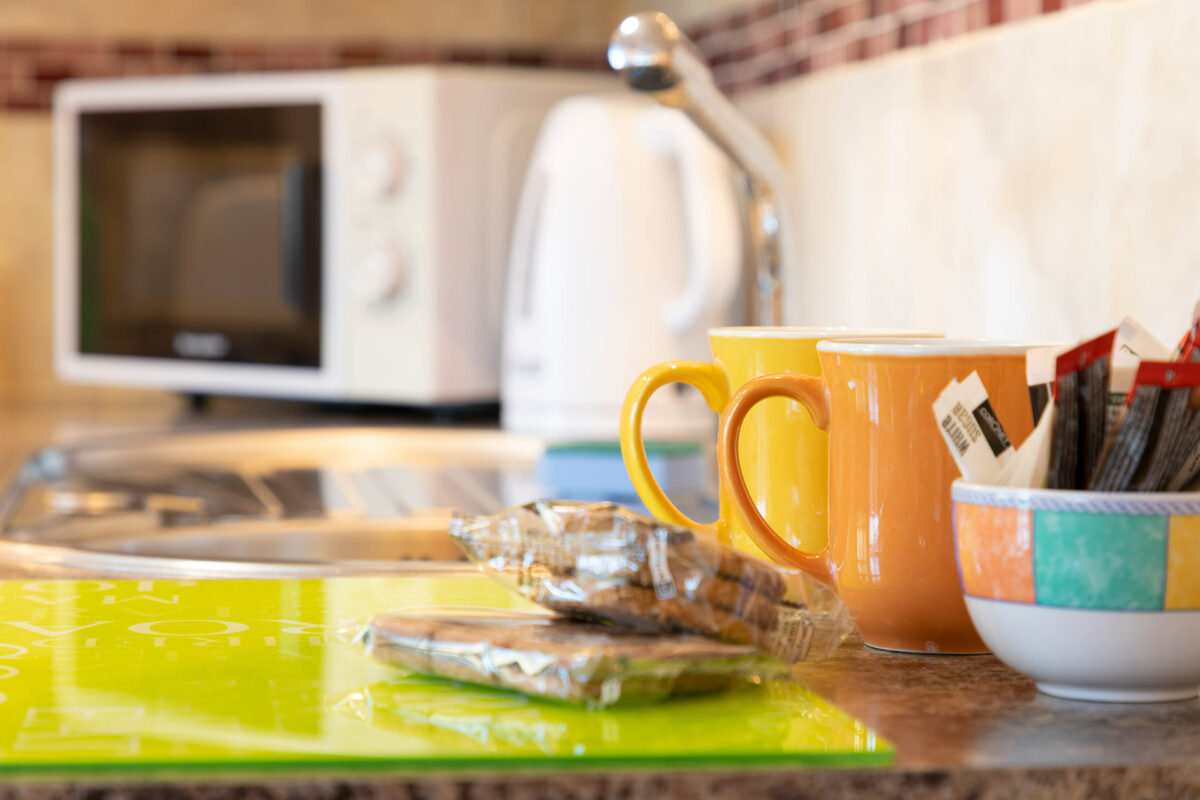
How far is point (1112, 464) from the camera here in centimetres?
40

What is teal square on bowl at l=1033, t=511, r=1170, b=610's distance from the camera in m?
0.38

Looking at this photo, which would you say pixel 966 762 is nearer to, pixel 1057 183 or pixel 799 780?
pixel 799 780

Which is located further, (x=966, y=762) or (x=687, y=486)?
(x=687, y=486)

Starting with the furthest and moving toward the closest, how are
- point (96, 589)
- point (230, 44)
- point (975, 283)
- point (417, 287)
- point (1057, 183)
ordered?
point (230, 44)
point (417, 287)
point (975, 283)
point (1057, 183)
point (96, 589)

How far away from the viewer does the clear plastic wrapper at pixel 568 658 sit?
38cm

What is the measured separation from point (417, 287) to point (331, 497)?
420mm

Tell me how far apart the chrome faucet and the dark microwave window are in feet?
2.18

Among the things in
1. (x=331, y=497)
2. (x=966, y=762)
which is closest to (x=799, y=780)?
(x=966, y=762)

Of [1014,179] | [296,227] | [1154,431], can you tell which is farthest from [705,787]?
[296,227]

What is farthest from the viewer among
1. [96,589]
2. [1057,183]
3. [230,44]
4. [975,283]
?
[230,44]

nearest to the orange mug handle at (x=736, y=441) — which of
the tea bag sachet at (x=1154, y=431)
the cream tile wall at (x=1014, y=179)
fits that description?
the tea bag sachet at (x=1154, y=431)

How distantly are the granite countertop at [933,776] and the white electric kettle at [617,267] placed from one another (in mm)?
959

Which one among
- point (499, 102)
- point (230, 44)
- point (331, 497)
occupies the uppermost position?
point (230, 44)

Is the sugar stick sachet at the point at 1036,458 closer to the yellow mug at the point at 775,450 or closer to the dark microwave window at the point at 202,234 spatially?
the yellow mug at the point at 775,450
